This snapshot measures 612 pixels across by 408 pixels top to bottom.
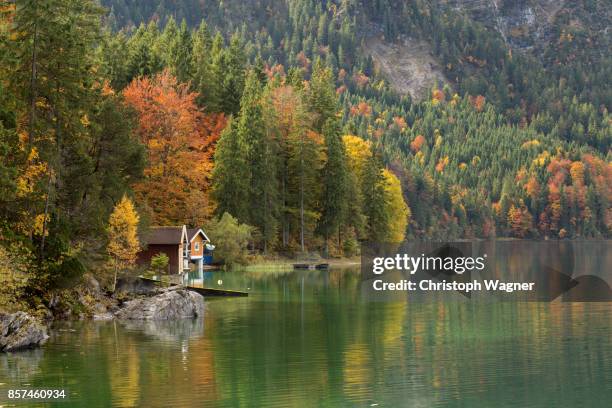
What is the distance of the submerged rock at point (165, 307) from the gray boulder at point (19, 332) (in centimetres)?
1121

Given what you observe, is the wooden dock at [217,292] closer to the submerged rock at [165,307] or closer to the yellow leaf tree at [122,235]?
the yellow leaf tree at [122,235]

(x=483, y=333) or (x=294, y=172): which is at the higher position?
(x=294, y=172)

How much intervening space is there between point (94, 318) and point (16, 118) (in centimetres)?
1155

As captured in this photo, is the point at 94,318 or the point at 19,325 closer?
the point at 19,325

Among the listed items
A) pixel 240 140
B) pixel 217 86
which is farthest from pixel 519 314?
pixel 217 86

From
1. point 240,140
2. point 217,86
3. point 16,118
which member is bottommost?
point 16,118

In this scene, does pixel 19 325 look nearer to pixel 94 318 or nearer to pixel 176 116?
pixel 94 318

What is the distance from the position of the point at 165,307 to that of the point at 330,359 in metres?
16.3

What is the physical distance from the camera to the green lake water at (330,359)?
32625mm

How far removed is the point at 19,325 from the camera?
42375 mm

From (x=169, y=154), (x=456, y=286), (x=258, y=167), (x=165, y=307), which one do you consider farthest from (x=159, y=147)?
(x=165, y=307)

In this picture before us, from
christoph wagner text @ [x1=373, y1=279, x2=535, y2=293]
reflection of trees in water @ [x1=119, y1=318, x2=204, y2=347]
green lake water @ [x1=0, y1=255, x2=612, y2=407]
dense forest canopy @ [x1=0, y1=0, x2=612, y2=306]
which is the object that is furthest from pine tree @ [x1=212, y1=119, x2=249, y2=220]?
reflection of trees in water @ [x1=119, y1=318, x2=204, y2=347]

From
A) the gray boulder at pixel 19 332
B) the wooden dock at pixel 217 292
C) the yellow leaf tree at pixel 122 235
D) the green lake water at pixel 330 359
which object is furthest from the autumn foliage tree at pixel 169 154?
the gray boulder at pixel 19 332

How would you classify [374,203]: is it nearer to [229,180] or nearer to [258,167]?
[258,167]
